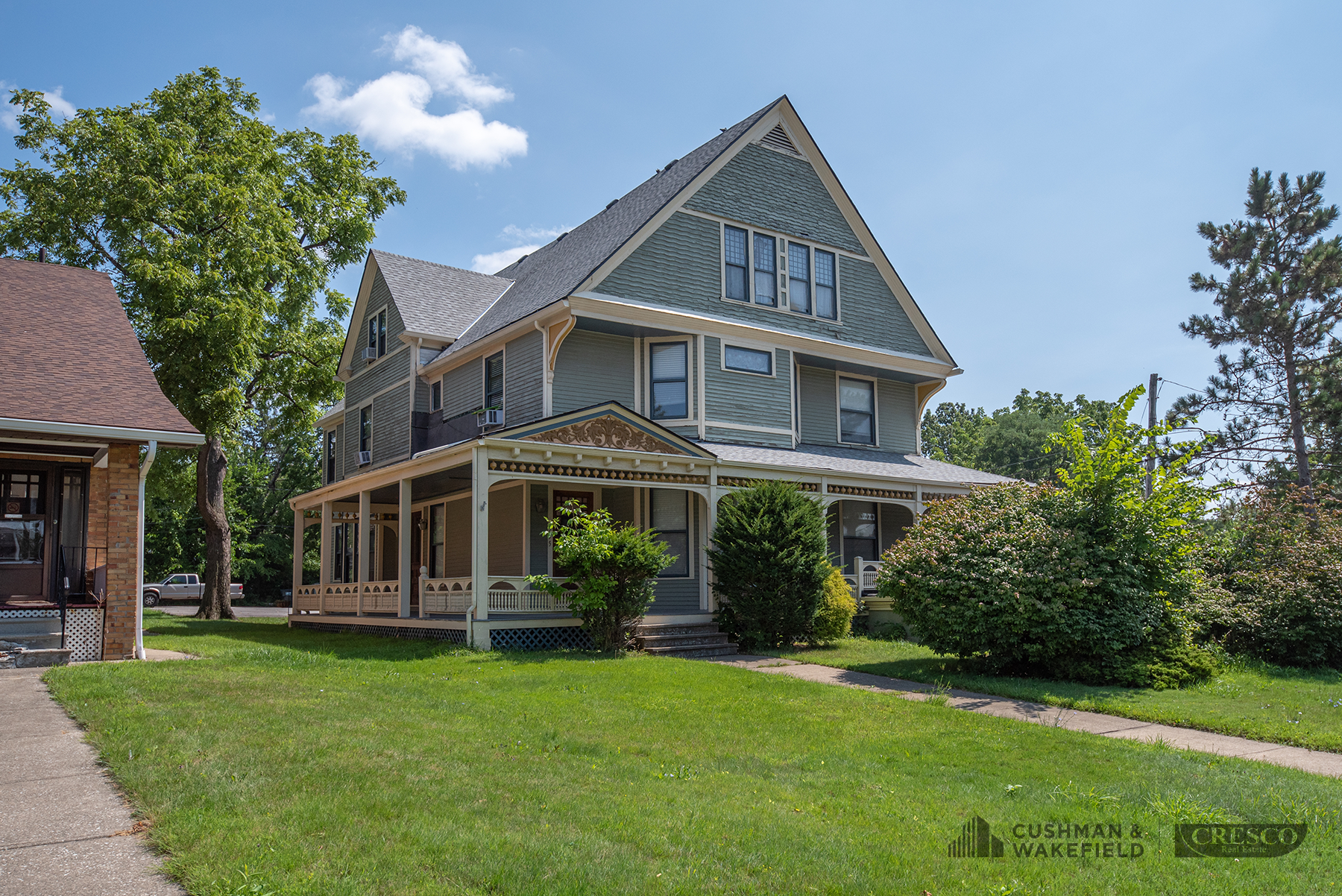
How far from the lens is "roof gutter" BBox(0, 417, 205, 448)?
12398 millimetres

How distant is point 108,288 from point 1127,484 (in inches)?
681

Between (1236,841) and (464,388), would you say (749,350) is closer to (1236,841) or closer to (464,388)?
(464,388)

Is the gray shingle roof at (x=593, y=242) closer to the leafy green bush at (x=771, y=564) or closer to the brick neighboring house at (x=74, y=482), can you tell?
the leafy green bush at (x=771, y=564)

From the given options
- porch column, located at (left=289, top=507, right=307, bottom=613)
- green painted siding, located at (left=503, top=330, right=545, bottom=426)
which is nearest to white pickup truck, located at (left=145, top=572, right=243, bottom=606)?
porch column, located at (left=289, top=507, right=307, bottom=613)

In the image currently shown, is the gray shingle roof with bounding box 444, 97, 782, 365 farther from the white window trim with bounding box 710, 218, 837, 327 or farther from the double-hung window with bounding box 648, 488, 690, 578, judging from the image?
the double-hung window with bounding box 648, 488, 690, 578

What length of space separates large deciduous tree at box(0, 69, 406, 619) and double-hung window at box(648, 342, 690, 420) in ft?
33.0

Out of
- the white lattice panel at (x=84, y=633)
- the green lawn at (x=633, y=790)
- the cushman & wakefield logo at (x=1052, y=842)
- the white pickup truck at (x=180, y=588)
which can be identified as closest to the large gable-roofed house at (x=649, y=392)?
the white lattice panel at (x=84, y=633)

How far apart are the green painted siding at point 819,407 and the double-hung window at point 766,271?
1870 millimetres

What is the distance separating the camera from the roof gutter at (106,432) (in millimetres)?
12398

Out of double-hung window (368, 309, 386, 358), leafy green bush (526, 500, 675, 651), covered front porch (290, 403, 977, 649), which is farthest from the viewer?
double-hung window (368, 309, 386, 358)

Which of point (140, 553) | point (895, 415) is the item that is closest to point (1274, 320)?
point (895, 415)

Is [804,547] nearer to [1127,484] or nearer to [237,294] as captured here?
[1127,484]

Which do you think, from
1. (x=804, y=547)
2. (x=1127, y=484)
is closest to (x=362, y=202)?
(x=804, y=547)

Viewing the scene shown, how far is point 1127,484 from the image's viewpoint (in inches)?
504
